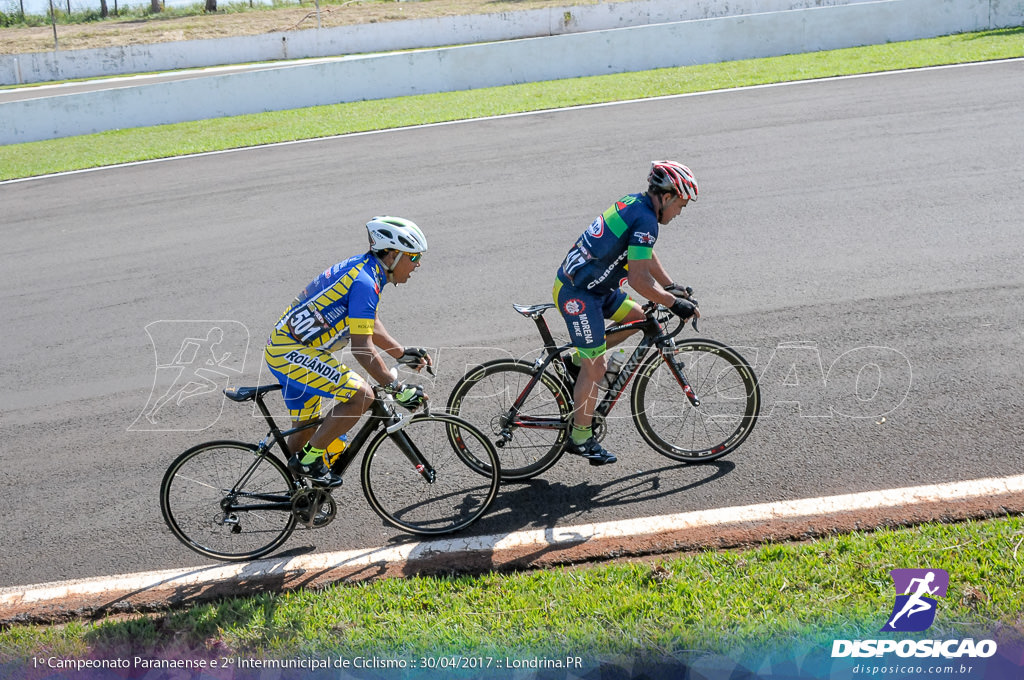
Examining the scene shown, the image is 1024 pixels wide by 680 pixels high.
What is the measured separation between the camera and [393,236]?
14.9 ft

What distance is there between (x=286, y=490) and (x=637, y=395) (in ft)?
7.88

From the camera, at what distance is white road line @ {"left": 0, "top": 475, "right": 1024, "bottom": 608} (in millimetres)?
4762

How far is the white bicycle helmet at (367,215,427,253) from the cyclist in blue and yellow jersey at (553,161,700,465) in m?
1.10

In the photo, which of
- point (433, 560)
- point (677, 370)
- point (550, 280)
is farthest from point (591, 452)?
point (550, 280)

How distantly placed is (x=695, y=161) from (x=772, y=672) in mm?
9865

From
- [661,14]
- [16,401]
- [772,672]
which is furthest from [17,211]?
[661,14]

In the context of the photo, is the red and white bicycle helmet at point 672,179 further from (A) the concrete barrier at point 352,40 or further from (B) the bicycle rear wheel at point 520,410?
(A) the concrete barrier at point 352,40

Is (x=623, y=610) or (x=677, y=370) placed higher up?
(x=677, y=370)

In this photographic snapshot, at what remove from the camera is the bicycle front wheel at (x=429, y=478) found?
490 centimetres

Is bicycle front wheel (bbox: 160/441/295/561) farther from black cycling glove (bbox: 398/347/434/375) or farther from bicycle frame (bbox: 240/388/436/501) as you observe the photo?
black cycling glove (bbox: 398/347/434/375)

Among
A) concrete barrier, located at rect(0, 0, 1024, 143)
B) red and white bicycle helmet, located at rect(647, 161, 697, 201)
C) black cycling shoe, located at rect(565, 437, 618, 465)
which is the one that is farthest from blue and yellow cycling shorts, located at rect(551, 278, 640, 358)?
concrete barrier, located at rect(0, 0, 1024, 143)

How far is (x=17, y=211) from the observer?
13.4 m

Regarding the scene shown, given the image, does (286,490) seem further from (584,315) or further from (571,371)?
(584,315)

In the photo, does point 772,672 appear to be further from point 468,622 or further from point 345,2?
point 345,2
